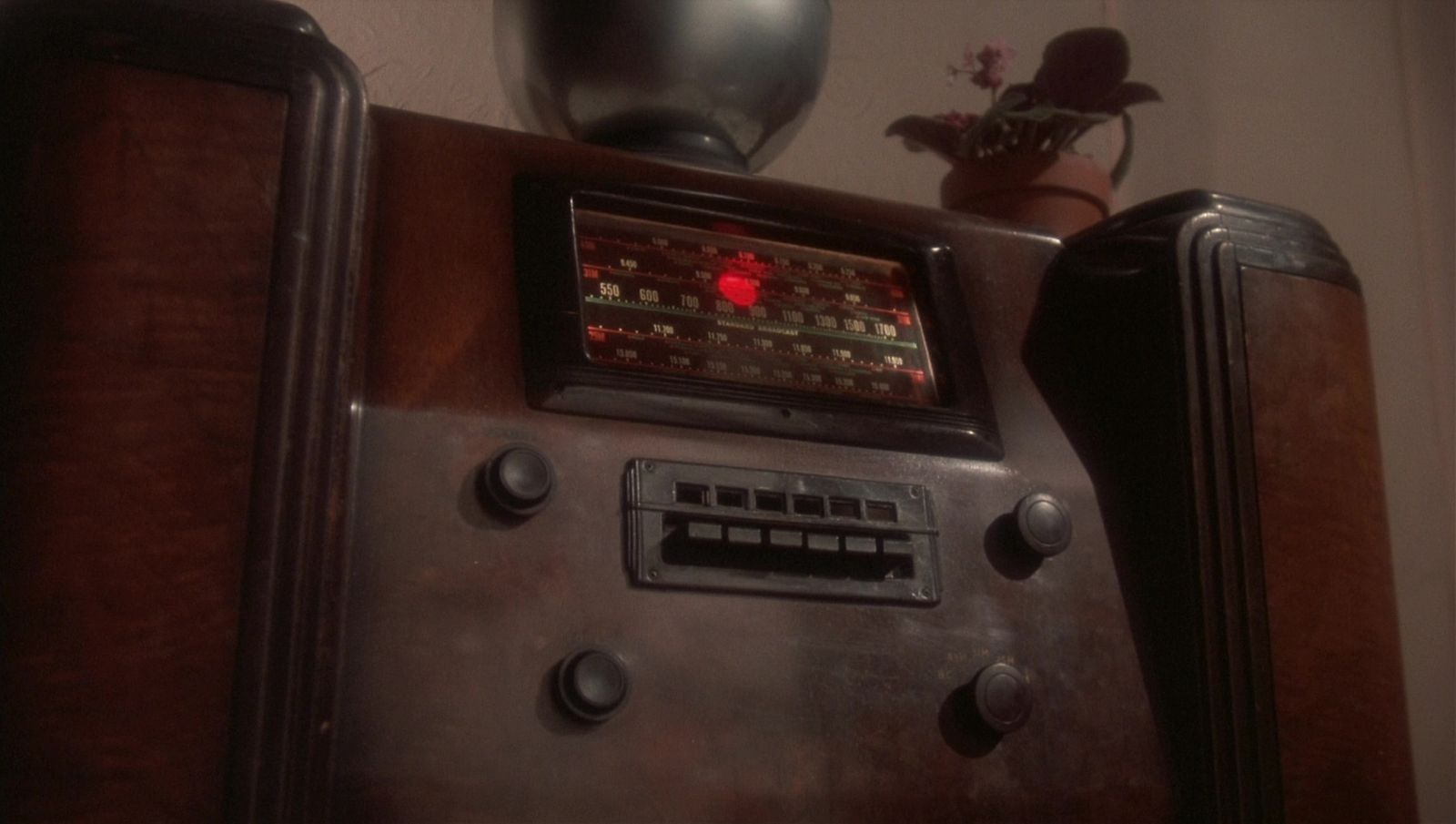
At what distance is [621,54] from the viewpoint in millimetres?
1115

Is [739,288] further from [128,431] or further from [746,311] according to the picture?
[128,431]

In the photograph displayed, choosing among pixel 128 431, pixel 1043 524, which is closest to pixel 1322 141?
pixel 1043 524

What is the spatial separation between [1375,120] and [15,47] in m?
1.82

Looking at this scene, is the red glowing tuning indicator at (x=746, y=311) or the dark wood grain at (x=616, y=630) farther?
the red glowing tuning indicator at (x=746, y=311)

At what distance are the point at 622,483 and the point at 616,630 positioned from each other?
0.10 m

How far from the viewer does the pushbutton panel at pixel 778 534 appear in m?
0.87

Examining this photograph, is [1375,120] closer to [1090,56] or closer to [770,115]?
[1090,56]

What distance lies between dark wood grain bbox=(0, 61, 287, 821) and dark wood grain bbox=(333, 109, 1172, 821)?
96mm

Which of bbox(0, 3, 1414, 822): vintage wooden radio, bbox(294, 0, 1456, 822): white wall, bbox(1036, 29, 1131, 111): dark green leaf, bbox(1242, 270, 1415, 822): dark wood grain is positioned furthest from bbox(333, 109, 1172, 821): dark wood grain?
bbox(294, 0, 1456, 822): white wall

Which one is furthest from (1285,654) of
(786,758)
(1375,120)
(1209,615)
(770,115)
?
(1375,120)

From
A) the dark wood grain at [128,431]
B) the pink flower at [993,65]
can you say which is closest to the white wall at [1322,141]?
the pink flower at [993,65]

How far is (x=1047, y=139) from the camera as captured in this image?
1.41 meters

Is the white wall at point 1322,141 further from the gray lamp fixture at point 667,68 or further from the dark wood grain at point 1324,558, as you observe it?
the dark wood grain at point 1324,558

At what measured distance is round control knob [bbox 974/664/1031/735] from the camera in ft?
2.96
